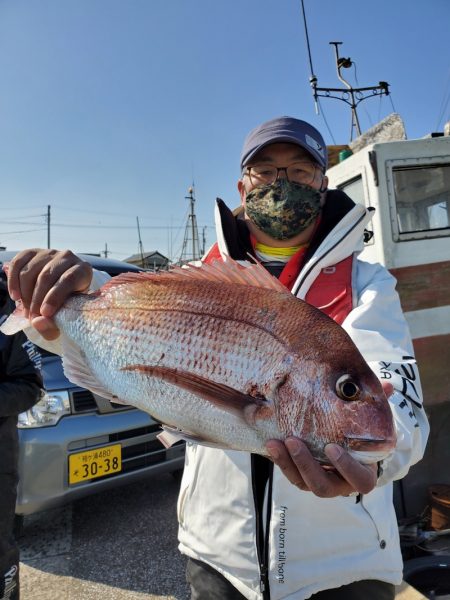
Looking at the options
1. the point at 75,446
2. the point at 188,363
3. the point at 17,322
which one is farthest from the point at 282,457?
the point at 75,446

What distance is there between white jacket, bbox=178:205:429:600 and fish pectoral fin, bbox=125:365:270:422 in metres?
0.51

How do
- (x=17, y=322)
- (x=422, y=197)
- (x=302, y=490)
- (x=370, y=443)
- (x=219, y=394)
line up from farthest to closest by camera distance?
(x=422, y=197)
(x=17, y=322)
(x=302, y=490)
(x=219, y=394)
(x=370, y=443)

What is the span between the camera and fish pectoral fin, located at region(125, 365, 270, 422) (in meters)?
1.16

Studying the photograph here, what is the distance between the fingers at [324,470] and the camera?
108 centimetres

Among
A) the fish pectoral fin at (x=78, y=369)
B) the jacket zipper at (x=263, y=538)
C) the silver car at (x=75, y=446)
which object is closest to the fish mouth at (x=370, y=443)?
the jacket zipper at (x=263, y=538)

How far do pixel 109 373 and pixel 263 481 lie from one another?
733mm

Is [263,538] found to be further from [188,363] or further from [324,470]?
[188,363]

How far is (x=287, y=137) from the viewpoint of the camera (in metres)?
1.90

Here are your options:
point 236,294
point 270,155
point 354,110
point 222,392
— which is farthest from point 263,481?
point 354,110

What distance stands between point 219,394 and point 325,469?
1.11ft

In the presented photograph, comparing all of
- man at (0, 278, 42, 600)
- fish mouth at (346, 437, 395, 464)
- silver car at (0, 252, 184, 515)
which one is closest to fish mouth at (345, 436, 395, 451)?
fish mouth at (346, 437, 395, 464)

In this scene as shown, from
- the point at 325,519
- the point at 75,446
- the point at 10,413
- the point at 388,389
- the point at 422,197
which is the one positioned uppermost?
the point at 422,197

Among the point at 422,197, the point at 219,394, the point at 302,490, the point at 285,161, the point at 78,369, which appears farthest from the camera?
the point at 422,197

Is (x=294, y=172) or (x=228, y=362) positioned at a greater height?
(x=294, y=172)
